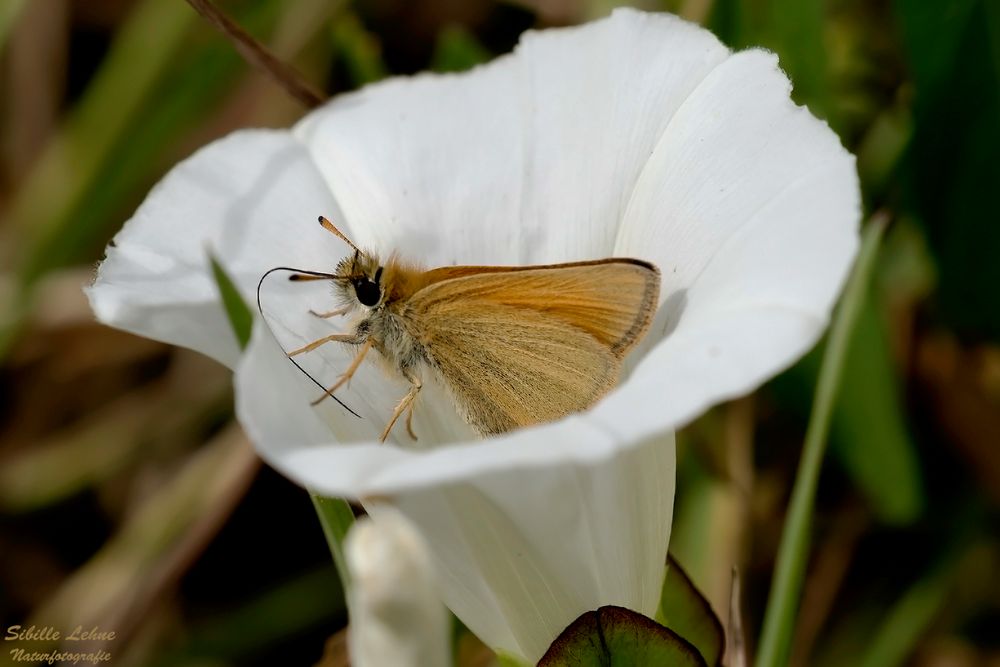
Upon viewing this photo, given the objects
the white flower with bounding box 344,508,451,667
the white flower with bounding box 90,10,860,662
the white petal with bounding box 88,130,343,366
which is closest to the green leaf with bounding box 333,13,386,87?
the white flower with bounding box 90,10,860,662

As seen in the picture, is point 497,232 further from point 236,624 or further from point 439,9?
point 439,9

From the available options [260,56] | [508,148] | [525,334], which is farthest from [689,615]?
[260,56]

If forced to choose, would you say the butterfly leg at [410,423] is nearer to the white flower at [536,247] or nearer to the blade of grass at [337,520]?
the white flower at [536,247]

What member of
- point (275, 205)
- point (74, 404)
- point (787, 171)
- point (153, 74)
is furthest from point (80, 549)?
point (787, 171)

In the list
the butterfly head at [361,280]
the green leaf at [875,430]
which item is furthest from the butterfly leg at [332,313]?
the green leaf at [875,430]

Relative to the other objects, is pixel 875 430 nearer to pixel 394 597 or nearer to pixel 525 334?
pixel 525 334

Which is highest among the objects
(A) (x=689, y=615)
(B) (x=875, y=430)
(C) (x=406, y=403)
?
(C) (x=406, y=403)
